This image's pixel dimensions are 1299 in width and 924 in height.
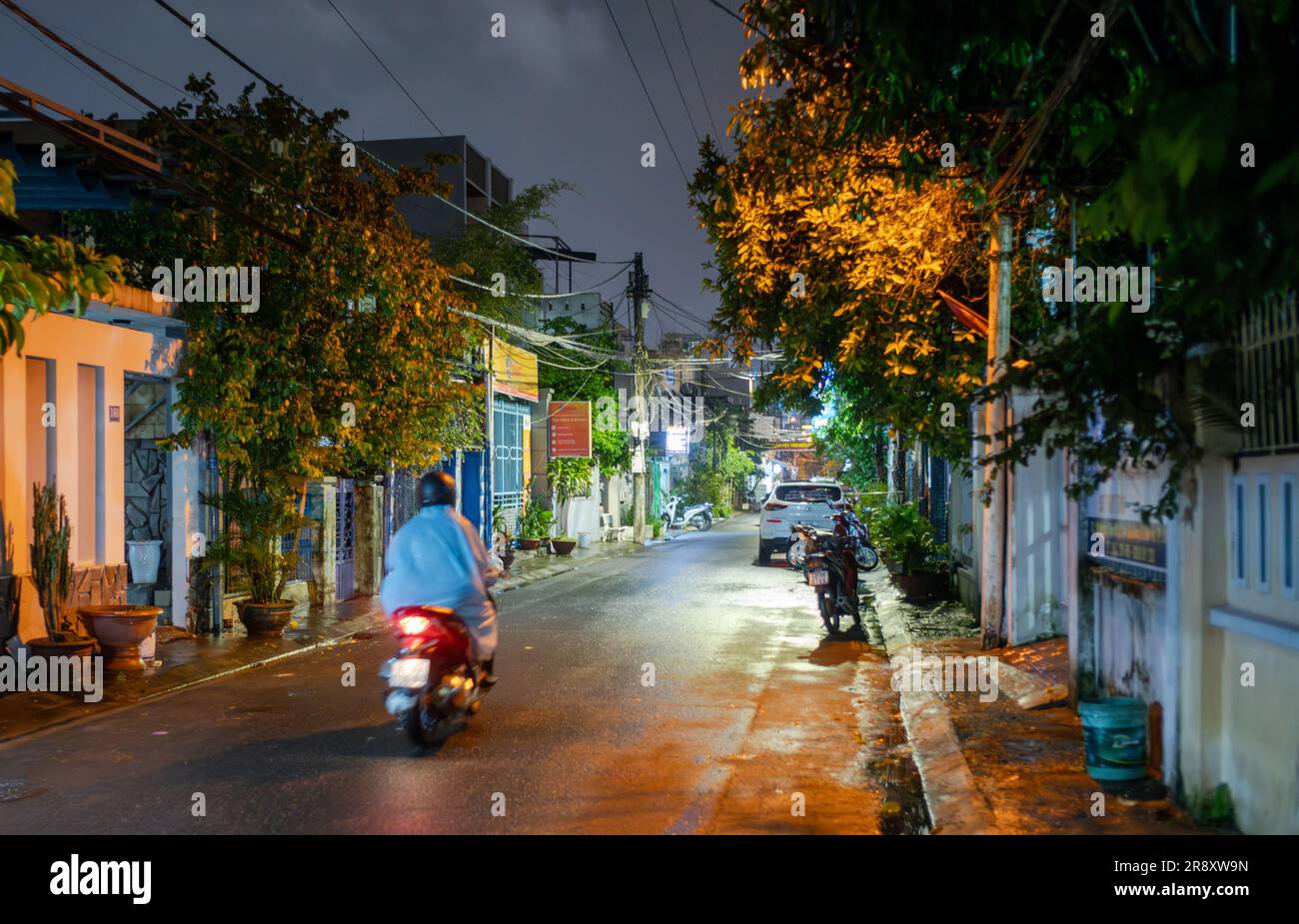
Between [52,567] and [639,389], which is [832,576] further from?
[639,389]

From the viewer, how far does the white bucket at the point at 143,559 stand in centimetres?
1407

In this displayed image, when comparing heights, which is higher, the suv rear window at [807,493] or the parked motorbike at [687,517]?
the suv rear window at [807,493]

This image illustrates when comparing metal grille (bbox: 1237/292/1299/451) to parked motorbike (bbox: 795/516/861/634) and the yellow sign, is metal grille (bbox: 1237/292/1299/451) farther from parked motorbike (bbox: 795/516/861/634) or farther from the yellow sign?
the yellow sign

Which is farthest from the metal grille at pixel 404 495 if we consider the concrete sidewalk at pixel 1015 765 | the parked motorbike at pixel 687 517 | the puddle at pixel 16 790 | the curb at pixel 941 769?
the parked motorbike at pixel 687 517

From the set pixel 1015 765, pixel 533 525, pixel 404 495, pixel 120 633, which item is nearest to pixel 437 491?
pixel 1015 765

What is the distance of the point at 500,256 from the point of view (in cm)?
2969

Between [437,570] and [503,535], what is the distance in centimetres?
1949

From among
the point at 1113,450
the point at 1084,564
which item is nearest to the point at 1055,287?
the point at 1084,564

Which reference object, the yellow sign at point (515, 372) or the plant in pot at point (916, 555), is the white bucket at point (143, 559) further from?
the yellow sign at point (515, 372)

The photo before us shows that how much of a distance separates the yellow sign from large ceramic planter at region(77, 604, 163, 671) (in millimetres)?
18073

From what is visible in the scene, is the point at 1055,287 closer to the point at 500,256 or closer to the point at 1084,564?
the point at 1084,564

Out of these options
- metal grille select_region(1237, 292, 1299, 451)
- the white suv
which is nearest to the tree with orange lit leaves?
metal grille select_region(1237, 292, 1299, 451)

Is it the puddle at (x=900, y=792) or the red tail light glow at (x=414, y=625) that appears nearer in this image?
the puddle at (x=900, y=792)
